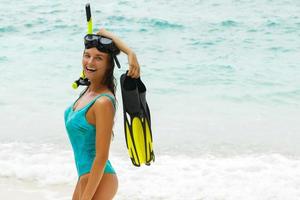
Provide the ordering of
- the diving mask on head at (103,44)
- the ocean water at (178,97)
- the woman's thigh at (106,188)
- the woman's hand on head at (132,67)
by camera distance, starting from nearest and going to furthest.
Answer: the woman's hand on head at (132,67), the diving mask on head at (103,44), the woman's thigh at (106,188), the ocean water at (178,97)

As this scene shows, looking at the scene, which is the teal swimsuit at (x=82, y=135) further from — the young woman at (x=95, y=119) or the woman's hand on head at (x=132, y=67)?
the woman's hand on head at (x=132, y=67)

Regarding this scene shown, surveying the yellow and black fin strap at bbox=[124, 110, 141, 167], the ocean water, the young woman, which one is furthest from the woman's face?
the ocean water

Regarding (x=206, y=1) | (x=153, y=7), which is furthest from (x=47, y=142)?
(x=206, y=1)

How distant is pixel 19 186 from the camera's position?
5.48 m

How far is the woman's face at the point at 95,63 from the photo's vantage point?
2633 mm

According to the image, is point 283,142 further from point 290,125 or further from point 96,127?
point 96,127

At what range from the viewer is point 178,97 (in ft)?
32.6

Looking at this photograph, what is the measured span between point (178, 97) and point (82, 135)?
7.34 m

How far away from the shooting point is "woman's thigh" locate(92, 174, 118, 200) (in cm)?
276

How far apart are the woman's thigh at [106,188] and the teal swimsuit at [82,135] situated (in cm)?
11

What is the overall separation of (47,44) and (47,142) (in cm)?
806

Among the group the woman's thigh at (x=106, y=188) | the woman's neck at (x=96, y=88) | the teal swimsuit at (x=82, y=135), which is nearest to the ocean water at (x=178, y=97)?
the woman's thigh at (x=106, y=188)

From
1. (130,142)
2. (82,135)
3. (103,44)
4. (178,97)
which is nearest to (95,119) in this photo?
(82,135)

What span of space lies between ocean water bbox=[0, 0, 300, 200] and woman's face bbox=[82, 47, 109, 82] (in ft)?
9.38
